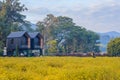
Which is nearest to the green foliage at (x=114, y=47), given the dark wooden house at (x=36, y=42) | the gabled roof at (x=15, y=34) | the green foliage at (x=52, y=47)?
the dark wooden house at (x=36, y=42)

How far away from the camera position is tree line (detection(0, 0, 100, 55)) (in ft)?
267

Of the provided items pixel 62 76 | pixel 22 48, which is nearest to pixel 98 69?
pixel 62 76

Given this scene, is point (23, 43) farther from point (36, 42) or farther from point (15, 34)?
point (36, 42)

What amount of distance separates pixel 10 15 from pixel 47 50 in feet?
41.9

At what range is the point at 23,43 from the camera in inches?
2820

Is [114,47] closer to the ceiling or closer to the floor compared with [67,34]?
closer to the floor

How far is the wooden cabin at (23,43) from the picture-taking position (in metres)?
70.3

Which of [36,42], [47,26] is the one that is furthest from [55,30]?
[36,42]

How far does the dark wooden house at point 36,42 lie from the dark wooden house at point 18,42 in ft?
5.14

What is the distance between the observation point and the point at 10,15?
83.8 metres

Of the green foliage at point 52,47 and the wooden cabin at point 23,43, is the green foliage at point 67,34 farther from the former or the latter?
the wooden cabin at point 23,43

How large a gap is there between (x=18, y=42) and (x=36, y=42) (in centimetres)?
551

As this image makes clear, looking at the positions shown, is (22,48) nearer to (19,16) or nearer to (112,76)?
(19,16)

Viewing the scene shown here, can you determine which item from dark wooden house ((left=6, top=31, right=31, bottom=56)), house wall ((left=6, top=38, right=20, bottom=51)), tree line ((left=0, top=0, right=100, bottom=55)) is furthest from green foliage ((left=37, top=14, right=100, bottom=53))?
house wall ((left=6, top=38, right=20, bottom=51))
